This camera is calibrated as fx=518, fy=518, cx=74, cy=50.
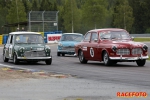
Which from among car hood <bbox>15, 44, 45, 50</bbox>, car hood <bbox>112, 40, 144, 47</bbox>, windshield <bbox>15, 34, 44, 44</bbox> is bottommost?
car hood <bbox>15, 44, 45, 50</bbox>

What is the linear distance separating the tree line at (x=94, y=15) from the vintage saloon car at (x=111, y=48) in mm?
79987

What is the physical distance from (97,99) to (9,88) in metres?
3.14

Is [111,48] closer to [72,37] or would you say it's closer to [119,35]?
[119,35]

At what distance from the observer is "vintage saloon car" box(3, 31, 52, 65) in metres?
23.1

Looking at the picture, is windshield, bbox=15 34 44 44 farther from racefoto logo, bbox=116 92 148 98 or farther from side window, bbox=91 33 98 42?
racefoto logo, bbox=116 92 148 98

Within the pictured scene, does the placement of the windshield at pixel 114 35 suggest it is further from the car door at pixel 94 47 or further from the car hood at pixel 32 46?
the car hood at pixel 32 46

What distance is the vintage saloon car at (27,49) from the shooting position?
909 inches

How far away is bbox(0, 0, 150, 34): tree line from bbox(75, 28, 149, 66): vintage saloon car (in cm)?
7999

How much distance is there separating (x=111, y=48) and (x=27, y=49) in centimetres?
413

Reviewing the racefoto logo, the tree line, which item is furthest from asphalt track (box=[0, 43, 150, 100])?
the tree line

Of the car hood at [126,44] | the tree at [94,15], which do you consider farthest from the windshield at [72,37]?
the tree at [94,15]

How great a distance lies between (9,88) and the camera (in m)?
13.0

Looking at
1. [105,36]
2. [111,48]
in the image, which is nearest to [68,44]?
[105,36]

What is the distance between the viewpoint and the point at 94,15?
107 m
